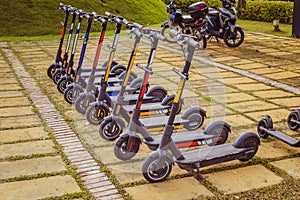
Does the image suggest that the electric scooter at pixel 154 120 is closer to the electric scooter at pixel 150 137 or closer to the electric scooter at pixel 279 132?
the electric scooter at pixel 150 137

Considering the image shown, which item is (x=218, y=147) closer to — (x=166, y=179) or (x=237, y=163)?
(x=237, y=163)

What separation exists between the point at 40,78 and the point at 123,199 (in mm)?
4486

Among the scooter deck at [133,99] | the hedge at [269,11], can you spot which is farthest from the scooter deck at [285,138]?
the hedge at [269,11]

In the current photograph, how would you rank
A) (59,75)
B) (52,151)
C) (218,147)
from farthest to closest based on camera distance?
(59,75)
(52,151)
(218,147)

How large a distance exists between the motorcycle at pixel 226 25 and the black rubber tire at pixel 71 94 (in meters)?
5.56

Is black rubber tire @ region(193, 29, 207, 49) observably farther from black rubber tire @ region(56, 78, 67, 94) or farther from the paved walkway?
black rubber tire @ region(56, 78, 67, 94)

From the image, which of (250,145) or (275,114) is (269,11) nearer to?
(275,114)

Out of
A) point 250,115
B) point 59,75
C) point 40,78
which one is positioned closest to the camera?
point 250,115

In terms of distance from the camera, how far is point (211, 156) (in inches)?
152

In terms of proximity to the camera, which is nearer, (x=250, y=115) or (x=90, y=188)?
(x=90, y=188)

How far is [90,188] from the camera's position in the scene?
3.63 m

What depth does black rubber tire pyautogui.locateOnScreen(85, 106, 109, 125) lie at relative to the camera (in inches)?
198

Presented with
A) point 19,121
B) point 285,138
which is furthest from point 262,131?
point 19,121

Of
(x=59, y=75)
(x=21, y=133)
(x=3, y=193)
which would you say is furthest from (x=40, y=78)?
(x=3, y=193)
